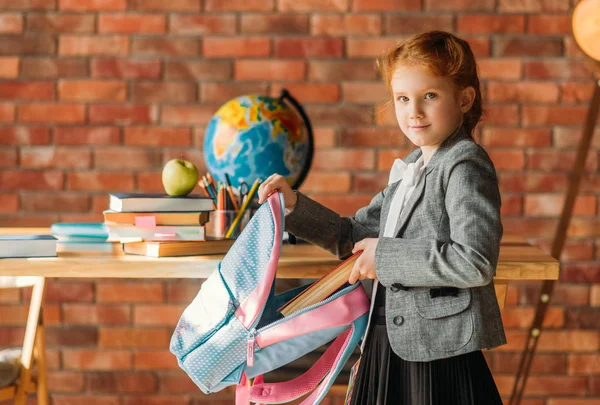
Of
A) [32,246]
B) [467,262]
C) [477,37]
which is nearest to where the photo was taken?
[467,262]

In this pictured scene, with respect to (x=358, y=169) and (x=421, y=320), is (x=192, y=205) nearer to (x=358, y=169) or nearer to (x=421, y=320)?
(x=421, y=320)

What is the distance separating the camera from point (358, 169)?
247 centimetres

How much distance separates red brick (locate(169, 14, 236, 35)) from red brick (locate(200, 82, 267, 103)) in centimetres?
17

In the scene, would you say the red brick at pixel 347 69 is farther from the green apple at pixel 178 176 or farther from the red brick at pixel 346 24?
the green apple at pixel 178 176

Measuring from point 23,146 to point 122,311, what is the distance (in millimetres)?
630

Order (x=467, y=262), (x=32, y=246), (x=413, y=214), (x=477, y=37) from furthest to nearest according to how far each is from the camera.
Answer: (x=477, y=37) → (x=32, y=246) → (x=413, y=214) → (x=467, y=262)

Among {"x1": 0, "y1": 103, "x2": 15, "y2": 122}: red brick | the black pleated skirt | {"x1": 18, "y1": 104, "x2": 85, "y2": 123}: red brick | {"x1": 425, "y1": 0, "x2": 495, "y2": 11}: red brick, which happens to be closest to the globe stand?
{"x1": 425, "y1": 0, "x2": 495, "y2": 11}: red brick

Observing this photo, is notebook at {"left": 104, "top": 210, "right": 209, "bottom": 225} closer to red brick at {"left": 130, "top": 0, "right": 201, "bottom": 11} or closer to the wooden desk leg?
the wooden desk leg

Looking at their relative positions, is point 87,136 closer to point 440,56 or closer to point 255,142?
point 255,142

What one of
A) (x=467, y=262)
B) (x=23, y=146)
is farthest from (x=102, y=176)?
(x=467, y=262)

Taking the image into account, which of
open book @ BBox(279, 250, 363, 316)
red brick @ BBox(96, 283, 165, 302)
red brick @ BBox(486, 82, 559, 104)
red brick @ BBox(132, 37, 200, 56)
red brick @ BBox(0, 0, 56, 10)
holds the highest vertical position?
red brick @ BBox(0, 0, 56, 10)

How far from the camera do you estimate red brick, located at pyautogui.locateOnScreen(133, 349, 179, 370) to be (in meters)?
2.53

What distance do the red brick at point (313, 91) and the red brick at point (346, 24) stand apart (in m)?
0.17

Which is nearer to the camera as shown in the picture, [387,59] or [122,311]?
[387,59]
